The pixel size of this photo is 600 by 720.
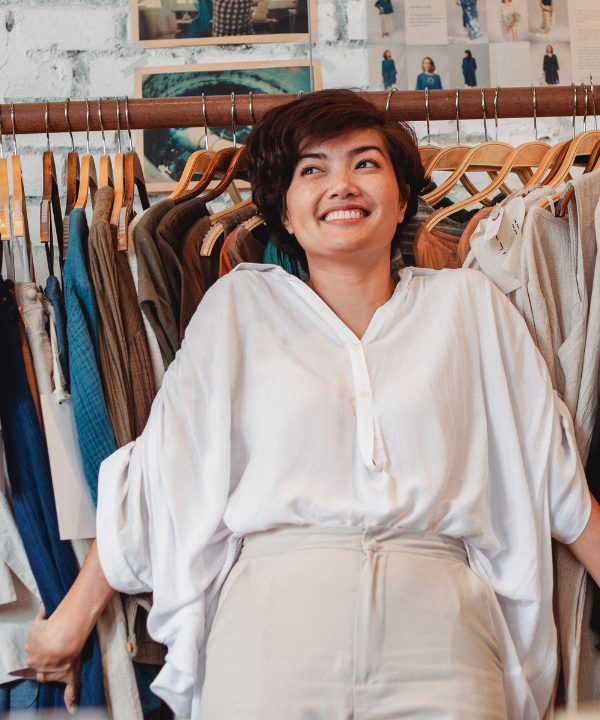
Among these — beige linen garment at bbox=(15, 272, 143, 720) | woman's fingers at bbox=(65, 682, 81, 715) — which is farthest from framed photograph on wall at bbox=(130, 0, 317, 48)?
woman's fingers at bbox=(65, 682, 81, 715)

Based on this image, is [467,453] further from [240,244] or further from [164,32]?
[164,32]

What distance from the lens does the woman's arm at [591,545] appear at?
1.17 m

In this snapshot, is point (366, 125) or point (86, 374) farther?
point (366, 125)

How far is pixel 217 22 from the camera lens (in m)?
2.10

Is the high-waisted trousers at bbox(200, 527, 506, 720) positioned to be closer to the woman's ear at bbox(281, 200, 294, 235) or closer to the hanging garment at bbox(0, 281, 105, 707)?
the hanging garment at bbox(0, 281, 105, 707)

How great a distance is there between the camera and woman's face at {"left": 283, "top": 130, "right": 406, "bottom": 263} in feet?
3.96

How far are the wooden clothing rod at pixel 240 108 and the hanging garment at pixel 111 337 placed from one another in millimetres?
321

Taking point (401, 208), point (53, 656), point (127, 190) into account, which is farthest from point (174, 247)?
point (53, 656)

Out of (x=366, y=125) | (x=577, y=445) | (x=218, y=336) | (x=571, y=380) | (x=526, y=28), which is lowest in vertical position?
(x=577, y=445)

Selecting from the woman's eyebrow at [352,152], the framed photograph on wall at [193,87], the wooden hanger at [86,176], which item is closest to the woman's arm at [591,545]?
the woman's eyebrow at [352,152]

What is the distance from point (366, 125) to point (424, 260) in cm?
27

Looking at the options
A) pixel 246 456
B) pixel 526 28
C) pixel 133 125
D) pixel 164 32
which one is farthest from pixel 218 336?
pixel 526 28

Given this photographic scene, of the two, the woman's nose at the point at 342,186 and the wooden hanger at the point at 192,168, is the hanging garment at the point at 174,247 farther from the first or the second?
the woman's nose at the point at 342,186

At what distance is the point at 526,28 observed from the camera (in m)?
2.14
